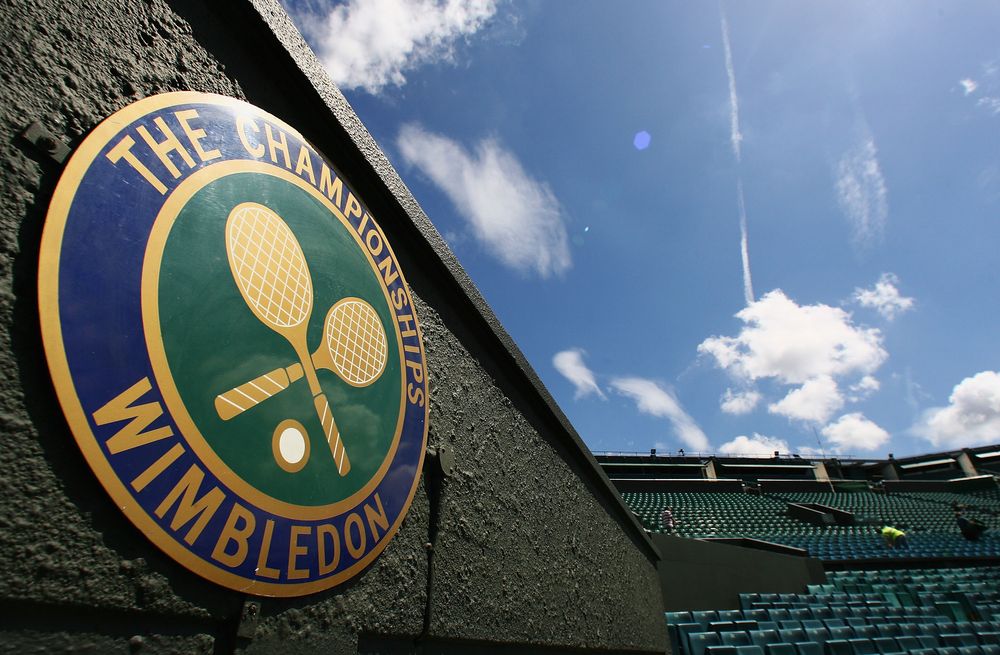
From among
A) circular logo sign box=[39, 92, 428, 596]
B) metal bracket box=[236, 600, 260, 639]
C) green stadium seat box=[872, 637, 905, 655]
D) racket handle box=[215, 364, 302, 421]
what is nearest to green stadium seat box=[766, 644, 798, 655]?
green stadium seat box=[872, 637, 905, 655]

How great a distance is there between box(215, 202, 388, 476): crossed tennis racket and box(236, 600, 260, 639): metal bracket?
1.19ft

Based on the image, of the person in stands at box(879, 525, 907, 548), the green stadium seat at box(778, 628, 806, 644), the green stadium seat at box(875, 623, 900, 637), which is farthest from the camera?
the person in stands at box(879, 525, 907, 548)

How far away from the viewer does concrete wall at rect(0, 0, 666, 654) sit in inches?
32.3

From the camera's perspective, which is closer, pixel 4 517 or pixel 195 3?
pixel 4 517

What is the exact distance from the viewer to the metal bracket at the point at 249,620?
3.45 ft

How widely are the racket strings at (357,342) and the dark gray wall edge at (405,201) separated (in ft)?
1.30

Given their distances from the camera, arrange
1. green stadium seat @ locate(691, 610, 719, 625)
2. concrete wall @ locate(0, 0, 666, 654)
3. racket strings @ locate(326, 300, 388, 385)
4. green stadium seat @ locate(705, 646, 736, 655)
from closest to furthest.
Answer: concrete wall @ locate(0, 0, 666, 654), racket strings @ locate(326, 300, 388, 385), green stadium seat @ locate(705, 646, 736, 655), green stadium seat @ locate(691, 610, 719, 625)

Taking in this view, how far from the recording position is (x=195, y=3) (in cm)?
137

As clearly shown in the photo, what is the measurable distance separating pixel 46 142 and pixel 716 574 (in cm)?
924

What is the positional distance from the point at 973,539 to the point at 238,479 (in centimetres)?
2029

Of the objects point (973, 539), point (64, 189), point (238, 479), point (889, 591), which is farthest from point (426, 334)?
point (973, 539)

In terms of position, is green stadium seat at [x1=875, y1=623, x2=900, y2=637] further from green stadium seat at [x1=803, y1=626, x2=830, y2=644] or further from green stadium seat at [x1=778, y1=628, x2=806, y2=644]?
green stadium seat at [x1=778, y1=628, x2=806, y2=644]

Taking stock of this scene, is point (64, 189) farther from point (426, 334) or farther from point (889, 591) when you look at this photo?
point (889, 591)

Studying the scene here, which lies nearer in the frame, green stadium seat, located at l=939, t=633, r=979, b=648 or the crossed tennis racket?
the crossed tennis racket
